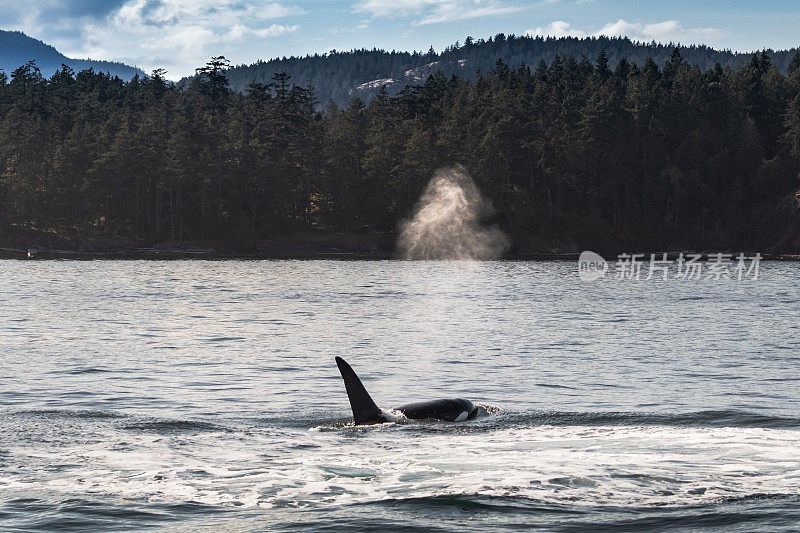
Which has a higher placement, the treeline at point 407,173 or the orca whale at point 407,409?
the treeline at point 407,173

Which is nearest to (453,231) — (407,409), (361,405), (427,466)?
(407,409)

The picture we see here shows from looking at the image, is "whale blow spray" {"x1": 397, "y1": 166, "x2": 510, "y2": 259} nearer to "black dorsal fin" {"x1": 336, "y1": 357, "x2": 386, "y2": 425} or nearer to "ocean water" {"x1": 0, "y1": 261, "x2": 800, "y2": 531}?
"ocean water" {"x1": 0, "y1": 261, "x2": 800, "y2": 531}

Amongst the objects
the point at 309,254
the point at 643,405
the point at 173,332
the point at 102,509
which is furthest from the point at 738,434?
the point at 309,254

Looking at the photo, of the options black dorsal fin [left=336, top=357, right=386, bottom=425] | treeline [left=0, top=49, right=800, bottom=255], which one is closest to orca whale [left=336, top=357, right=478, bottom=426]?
black dorsal fin [left=336, top=357, right=386, bottom=425]

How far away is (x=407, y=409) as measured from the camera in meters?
22.6

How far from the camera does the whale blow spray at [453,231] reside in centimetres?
17738

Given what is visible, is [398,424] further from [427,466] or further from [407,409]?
[427,466]

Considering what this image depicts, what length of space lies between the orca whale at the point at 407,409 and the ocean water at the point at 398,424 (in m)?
0.37

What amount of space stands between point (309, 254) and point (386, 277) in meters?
67.5

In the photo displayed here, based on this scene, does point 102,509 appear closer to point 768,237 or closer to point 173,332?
point 173,332

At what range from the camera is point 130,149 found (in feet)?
566

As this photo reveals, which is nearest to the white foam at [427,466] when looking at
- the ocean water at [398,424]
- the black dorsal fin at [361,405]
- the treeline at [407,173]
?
the ocean water at [398,424]

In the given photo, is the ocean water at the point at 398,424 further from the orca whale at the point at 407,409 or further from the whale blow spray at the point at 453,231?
the whale blow spray at the point at 453,231

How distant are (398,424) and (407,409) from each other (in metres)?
0.75
